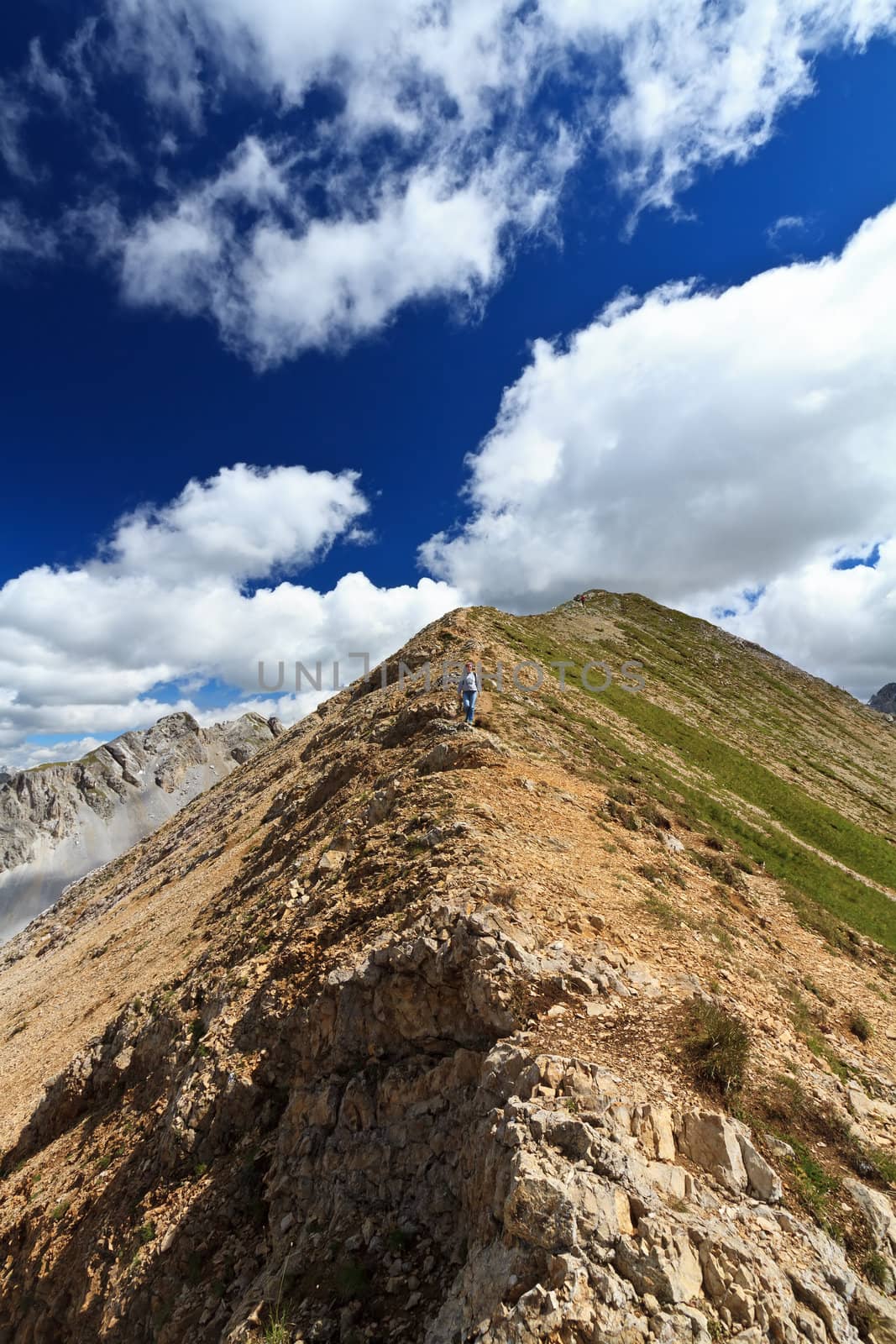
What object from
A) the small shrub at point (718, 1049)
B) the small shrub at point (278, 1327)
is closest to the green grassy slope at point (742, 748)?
the small shrub at point (718, 1049)

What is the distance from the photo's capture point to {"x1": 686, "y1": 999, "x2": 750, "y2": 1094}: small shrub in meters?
9.03

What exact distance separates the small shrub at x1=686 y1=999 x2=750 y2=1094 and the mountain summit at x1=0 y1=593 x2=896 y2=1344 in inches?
3.2

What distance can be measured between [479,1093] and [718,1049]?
3.82 meters

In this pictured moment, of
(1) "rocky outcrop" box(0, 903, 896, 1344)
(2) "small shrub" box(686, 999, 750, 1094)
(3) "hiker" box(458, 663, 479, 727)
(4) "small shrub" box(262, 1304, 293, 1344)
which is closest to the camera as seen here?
(1) "rocky outcrop" box(0, 903, 896, 1344)

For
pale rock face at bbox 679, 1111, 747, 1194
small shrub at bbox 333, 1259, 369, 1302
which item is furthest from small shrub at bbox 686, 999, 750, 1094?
small shrub at bbox 333, 1259, 369, 1302

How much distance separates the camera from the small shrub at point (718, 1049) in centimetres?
903

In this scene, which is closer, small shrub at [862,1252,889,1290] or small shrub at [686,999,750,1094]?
small shrub at [862,1252,889,1290]

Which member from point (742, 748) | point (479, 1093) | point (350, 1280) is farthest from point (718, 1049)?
point (742, 748)

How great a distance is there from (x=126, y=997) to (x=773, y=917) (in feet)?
77.8

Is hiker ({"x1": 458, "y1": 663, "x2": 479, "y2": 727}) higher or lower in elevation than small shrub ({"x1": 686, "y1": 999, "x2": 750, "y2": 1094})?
higher

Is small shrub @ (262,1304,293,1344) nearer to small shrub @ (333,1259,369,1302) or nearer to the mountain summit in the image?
the mountain summit

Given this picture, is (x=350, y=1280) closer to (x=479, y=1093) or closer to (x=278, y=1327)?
(x=278, y=1327)

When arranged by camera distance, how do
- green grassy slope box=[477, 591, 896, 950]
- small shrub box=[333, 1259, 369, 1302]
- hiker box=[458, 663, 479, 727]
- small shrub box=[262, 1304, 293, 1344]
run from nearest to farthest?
small shrub box=[262, 1304, 293, 1344], small shrub box=[333, 1259, 369, 1302], hiker box=[458, 663, 479, 727], green grassy slope box=[477, 591, 896, 950]

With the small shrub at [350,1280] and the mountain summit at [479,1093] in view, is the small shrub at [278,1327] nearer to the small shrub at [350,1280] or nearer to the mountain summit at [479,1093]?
the mountain summit at [479,1093]
